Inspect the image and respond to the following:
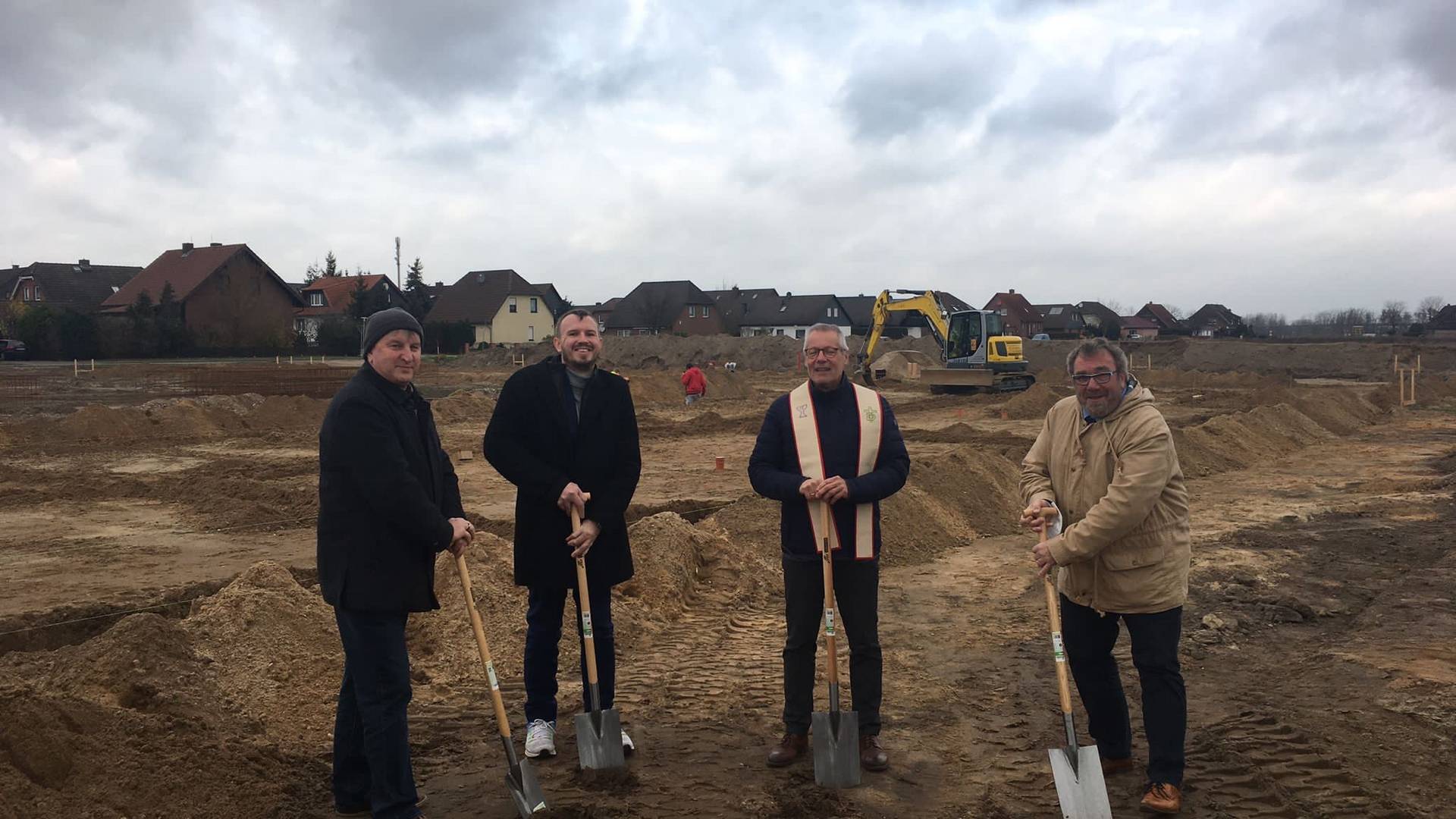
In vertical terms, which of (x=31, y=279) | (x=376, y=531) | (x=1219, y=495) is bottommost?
(x=1219, y=495)

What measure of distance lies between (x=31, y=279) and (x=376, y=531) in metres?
71.2

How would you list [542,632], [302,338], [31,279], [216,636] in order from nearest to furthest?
[542,632], [216,636], [302,338], [31,279]

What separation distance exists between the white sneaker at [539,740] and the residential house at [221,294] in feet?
172

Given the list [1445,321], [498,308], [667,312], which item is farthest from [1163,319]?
[498,308]

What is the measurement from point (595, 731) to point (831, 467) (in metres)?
1.52

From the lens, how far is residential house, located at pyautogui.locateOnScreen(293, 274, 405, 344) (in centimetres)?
6109

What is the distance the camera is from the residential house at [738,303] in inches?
3324

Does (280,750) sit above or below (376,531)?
below

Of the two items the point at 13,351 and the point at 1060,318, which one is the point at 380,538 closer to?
the point at 13,351

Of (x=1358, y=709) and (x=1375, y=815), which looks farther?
(x=1358, y=709)

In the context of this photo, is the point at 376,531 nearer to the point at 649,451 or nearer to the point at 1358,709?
the point at 1358,709

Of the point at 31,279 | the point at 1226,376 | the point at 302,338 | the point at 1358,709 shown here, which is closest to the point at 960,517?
the point at 1358,709

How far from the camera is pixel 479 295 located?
69.8m

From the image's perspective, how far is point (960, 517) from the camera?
11.1 metres
